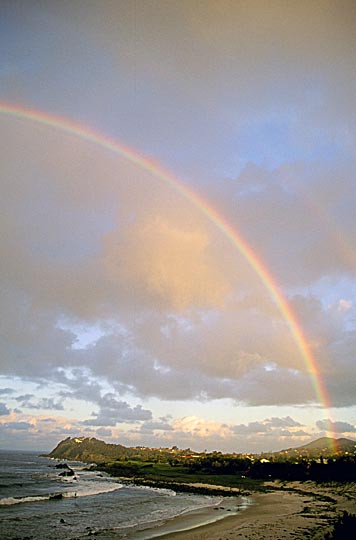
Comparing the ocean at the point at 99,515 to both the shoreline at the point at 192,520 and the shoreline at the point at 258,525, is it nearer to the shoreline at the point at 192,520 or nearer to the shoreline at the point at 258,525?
the shoreline at the point at 192,520

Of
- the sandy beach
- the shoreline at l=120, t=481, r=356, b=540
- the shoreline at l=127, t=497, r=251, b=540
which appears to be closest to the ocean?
the shoreline at l=127, t=497, r=251, b=540

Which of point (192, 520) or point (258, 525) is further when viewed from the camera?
point (192, 520)

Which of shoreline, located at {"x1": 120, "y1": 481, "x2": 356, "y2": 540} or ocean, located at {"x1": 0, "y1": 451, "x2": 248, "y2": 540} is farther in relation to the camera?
ocean, located at {"x1": 0, "y1": 451, "x2": 248, "y2": 540}

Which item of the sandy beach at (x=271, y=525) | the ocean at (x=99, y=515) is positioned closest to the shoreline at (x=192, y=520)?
the ocean at (x=99, y=515)

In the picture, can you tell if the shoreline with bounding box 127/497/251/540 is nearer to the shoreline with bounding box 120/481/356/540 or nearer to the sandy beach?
the shoreline with bounding box 120/481/356/540

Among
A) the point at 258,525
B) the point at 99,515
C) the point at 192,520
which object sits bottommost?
the point at 99,515

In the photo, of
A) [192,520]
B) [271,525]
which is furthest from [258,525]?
[192,520]

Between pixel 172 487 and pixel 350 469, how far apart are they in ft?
128

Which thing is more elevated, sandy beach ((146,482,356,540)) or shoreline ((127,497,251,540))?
sandy beach ((146,482,356,540))

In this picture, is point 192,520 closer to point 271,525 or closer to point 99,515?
point 271,525

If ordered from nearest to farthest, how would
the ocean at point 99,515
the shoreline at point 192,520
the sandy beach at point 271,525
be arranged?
1. the sandy beach at point 271,525
2. the shoreline at point 192,520
3. the ocean at point 99,515

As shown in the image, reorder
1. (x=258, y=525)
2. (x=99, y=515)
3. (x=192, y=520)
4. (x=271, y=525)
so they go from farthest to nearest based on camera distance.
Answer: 1. (x=99, y=515)
2. (x=192, y=520)
3. (x=258, y=525)
4. (x=271, y=525)

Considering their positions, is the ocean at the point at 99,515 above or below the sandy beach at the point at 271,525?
below

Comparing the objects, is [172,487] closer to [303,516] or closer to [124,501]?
[124,501]
